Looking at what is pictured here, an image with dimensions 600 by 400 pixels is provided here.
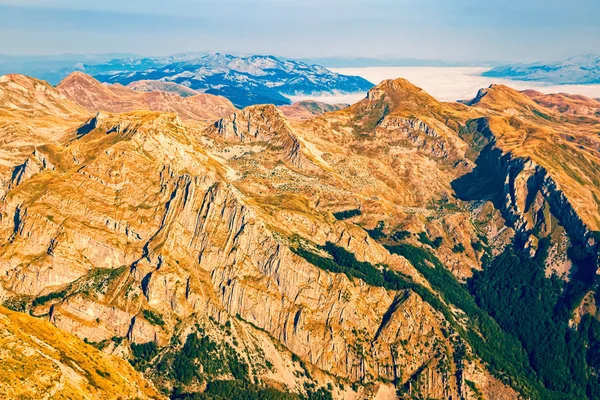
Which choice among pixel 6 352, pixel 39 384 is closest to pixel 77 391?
pixel 39 384

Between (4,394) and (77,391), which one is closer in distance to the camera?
(4,394)

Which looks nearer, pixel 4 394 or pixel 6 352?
pixel 4 394

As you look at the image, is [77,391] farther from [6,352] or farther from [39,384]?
[6,352]

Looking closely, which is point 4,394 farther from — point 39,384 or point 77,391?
point 77,391

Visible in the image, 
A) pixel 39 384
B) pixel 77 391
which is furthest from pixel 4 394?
pixel 77 391

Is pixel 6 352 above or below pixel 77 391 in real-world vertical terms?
above
